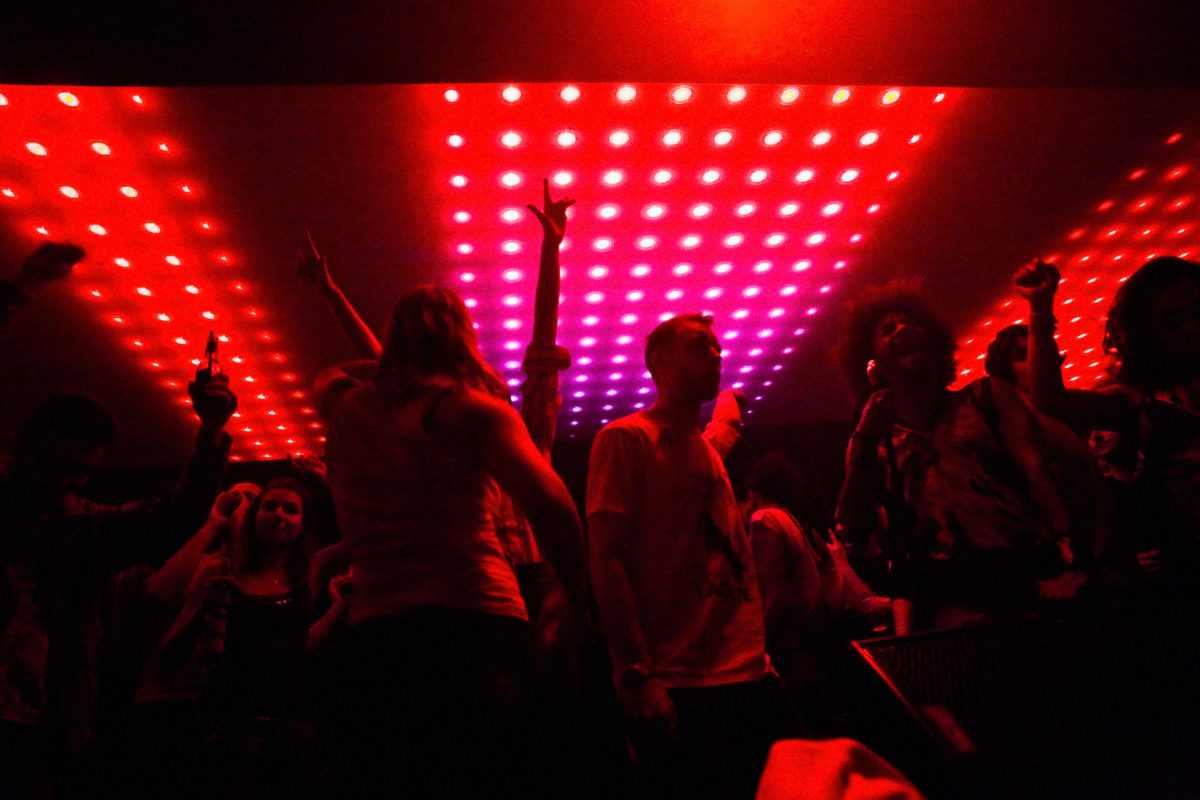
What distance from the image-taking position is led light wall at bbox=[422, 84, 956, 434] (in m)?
2.65

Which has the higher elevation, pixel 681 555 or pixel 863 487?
pixel 863 487

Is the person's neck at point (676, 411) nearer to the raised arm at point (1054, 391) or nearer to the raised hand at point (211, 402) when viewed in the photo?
the raised arm at point (1054, 391)

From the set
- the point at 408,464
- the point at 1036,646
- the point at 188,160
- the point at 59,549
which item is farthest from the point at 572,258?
the point at 1036,646

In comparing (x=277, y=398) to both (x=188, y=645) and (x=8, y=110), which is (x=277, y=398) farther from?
(x=8, y=110)

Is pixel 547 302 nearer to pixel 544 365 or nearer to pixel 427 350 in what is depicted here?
pixel 544 365

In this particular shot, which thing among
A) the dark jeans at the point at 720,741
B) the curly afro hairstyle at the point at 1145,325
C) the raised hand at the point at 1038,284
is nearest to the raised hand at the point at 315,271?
the dark jeans at the point at 720,741

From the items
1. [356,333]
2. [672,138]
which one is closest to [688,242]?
[672,138]

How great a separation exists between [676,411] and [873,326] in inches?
42.9

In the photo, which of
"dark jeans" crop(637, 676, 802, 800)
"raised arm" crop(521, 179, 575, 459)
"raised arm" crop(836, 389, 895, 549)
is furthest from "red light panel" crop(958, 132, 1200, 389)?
"raised arm" crop(521, 179, 575, 459)

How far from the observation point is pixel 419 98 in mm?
2508

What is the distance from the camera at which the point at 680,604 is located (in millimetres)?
1898

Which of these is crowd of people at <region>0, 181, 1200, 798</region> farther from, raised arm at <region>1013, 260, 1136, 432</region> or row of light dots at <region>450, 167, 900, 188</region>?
row of light dots at <region>450, 167, 900, 188</region>

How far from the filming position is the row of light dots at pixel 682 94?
2516mm

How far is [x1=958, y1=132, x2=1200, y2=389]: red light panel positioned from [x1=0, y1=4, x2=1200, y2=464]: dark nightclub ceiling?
2cm
